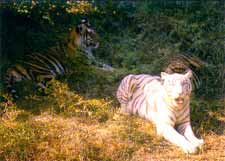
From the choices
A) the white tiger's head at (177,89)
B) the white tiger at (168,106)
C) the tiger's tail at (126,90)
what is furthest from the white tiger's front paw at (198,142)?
the tiger's tail at (126,90)

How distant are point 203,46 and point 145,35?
104cm

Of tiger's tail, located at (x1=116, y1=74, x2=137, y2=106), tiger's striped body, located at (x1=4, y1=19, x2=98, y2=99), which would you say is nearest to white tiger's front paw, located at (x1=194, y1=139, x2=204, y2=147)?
tiger's tail, located at (x1=116, y1=74, x2=137, y2=106)

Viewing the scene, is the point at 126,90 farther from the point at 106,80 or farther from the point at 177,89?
the point at 177,89

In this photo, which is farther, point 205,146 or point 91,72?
point 91,72

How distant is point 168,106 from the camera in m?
4.98

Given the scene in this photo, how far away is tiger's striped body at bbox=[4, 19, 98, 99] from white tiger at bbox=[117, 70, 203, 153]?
3.61 feet

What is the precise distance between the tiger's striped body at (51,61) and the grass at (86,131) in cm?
42

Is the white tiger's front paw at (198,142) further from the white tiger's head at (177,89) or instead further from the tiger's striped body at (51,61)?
the tiger's striped body at (51,61)

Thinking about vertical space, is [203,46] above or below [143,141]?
above

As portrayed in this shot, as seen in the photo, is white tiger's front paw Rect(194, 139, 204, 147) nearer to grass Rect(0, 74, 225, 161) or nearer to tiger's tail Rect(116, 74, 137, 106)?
grass Rect(0, 74, 225, 161)

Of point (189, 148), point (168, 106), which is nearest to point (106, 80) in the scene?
point (168, 106)

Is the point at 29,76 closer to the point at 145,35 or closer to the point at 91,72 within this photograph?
the point at 91,72

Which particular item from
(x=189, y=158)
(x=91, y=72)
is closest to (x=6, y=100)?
(x=91, y=72)

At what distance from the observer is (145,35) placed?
7.43 m
